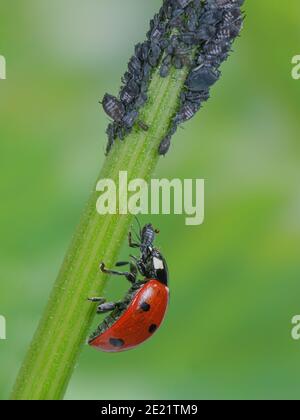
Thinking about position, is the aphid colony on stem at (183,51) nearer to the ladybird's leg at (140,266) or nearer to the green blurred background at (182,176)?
the ladybird's leg at (140,266)

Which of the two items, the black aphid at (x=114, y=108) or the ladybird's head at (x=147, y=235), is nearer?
the black aphid at (x=114, y=108)

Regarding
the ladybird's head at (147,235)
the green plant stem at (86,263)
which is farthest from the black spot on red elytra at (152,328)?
the green plant stem at (86,263)

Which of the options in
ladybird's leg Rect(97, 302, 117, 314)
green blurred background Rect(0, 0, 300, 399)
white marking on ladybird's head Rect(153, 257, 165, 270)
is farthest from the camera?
green blurred background Rect(0, 0, 300, 399)

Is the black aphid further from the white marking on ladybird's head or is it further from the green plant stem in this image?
the white marking on ladybird's head

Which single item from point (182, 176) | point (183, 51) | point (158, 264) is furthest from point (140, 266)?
point (183, 51)

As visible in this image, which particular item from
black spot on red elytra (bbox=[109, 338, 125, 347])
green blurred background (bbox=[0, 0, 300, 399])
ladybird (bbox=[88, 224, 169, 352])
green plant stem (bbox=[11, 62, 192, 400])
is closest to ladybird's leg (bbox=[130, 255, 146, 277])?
ladybird (bbox=[88, 224, 169, 352])

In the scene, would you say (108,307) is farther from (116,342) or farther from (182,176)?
(182,176)

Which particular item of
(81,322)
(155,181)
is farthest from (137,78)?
(155,181)
